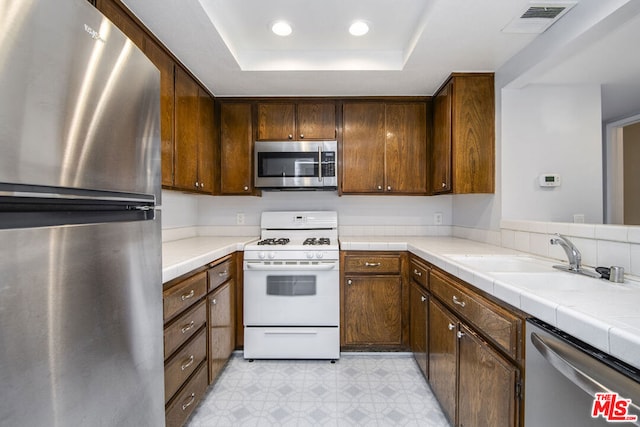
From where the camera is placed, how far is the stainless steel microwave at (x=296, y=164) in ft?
8.54

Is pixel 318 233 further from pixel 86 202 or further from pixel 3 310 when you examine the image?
pixel 3 310

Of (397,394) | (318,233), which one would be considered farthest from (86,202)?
(318,233)

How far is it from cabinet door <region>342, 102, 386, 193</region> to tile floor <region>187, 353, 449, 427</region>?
1.46 m

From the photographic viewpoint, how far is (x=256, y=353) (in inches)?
90.3

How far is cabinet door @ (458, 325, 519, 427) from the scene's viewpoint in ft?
3.40

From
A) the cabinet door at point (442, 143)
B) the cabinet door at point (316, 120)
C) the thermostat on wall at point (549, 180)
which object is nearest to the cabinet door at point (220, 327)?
the cabinet door at point (316, 120)

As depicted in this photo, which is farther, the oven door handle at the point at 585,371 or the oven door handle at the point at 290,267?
the oven door handle at the point at 290,267

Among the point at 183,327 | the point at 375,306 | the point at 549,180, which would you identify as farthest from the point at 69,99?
the point at 549,180

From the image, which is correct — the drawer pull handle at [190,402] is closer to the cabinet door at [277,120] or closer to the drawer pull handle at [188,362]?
the drawer pull handle at [188,362]

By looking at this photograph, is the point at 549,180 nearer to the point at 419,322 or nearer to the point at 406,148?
the point at 406,148

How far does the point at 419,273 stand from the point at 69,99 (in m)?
2.02

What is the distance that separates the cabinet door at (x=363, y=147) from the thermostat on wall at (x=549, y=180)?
115 cm

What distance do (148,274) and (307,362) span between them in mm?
1703

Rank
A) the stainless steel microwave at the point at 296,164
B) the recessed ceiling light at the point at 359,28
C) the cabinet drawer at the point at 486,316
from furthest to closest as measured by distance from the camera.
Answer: the stainless steel microwave at the point at 296,164 → the recessed ceiling light at the point at 359,28 → the cabinet drawer at the point at 486,316
